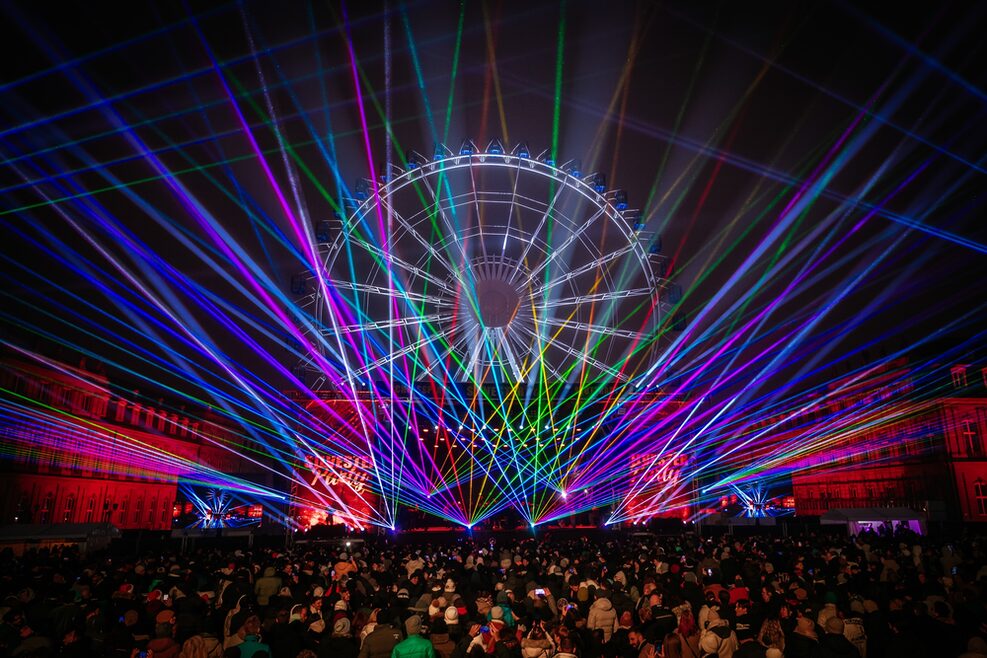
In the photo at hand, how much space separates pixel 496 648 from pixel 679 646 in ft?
6.77

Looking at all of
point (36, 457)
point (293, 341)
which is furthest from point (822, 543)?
point (36, 457)

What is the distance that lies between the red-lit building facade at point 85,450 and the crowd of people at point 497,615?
103 ft

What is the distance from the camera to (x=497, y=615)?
28.3ft

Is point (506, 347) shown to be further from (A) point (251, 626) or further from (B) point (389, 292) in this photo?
(A) point (251, 626)

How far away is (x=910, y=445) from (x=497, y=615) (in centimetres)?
5382

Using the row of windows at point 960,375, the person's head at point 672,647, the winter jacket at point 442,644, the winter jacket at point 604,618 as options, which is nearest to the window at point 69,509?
the winter jacket at point 442,644

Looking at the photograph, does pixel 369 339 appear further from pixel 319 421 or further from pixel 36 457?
pixel 36 457

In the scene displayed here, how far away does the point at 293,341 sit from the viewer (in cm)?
3250

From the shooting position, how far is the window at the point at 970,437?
47044 mm

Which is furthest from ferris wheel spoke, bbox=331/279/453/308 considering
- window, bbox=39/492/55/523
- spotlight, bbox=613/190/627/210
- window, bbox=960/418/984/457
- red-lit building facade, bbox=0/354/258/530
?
window, bbox=960/418/984/457

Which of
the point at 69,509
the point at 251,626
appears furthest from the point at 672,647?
the point at 69,509

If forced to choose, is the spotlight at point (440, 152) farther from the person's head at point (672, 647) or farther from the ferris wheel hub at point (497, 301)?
the person's head at point (672, 647)

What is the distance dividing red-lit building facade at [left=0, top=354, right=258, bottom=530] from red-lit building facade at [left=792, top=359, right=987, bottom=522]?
4946cm

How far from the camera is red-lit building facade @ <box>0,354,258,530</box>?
40.3 metres
